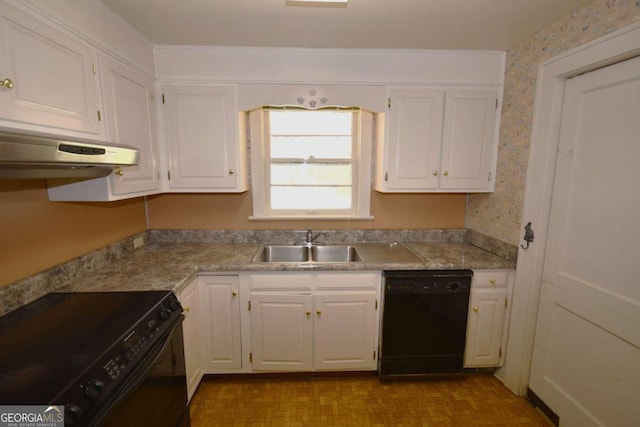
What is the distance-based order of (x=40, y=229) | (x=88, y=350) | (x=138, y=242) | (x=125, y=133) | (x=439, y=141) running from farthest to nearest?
(x=138, y=242) < (x=439, y=141) < (x=125, y=133) < (x=40, y=229) < (x=88, y=350)

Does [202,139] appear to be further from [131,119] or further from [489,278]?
[489,278]

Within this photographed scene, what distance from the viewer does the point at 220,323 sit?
1985mm

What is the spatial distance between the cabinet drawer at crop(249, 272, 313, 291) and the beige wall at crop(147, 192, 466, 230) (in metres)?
0.63

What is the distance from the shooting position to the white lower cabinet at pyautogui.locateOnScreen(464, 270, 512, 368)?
199 cm

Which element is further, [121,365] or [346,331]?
[346,331]

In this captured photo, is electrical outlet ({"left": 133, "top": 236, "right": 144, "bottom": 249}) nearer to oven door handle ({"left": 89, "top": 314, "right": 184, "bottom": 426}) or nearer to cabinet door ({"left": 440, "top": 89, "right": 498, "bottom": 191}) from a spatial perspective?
oven door handle ({"left": 89, "top": 314, "right": 184, "bottom": 426})

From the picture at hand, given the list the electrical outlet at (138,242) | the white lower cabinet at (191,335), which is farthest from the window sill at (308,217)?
the electrical outlet at (138,242)

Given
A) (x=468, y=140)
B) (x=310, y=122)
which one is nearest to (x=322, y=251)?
(x=310, y=122)

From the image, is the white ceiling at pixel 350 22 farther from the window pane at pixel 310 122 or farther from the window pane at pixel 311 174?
the window pane at pixel 311 174

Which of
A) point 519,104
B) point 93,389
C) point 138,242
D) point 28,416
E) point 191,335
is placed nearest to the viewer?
point 28,416

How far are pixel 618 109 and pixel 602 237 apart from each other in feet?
2.10

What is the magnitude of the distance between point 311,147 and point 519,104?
5.09 feet

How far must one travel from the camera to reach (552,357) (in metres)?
1.76

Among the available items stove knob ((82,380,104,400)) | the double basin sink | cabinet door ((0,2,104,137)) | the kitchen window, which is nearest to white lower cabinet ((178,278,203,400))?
the double basin sink
